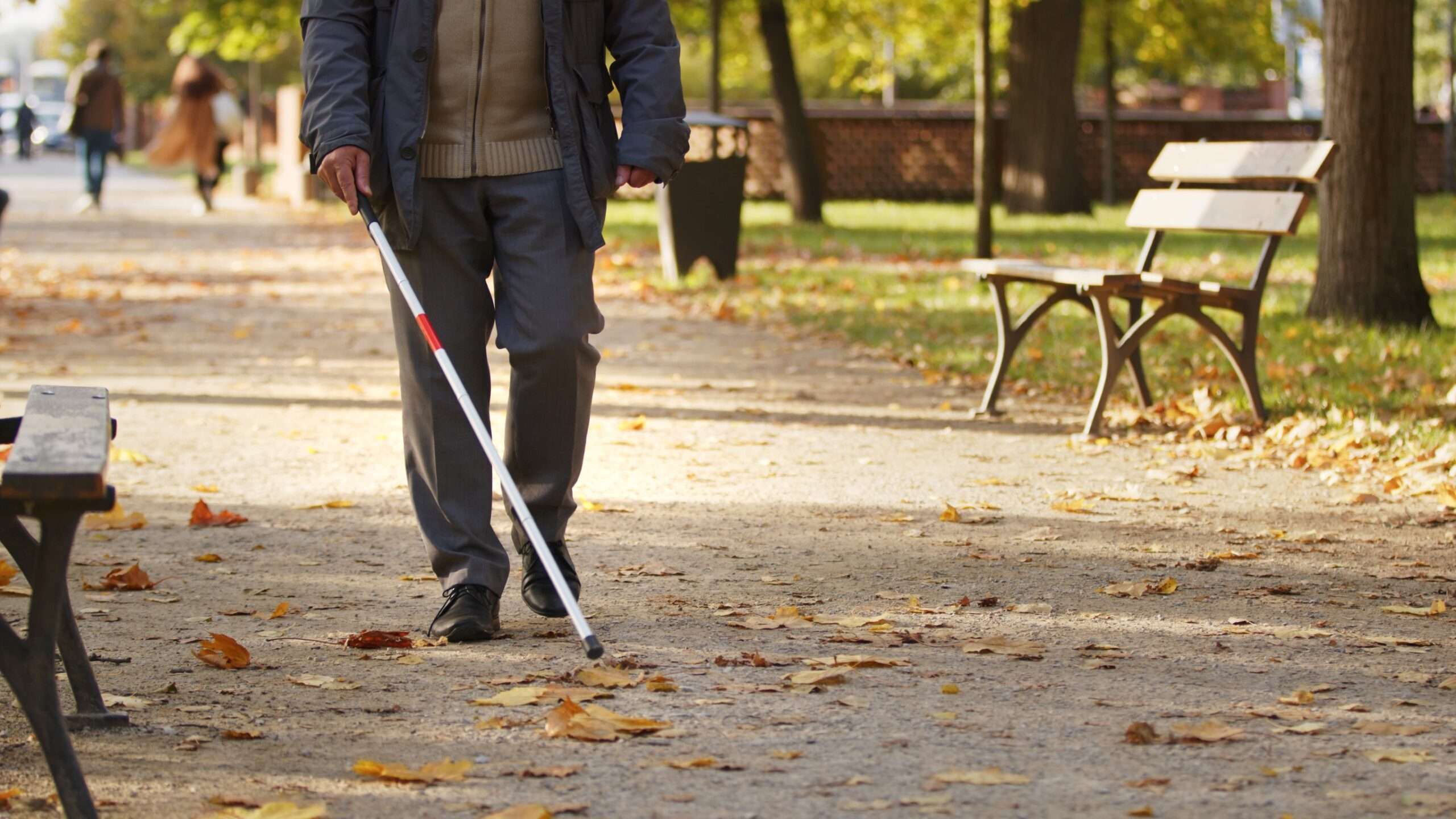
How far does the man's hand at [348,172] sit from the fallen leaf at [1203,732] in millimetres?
2086

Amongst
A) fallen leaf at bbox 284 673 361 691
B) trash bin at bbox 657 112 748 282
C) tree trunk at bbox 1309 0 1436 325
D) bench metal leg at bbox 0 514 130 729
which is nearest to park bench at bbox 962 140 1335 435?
tree trunk at bbox 1309 0 1436 325

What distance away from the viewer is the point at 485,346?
4.49 meters

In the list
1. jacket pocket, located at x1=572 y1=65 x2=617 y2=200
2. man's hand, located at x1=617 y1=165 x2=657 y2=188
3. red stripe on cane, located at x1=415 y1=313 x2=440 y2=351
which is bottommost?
red stripe on cane, located at x1=415 y1=313 x2=440 y2=351

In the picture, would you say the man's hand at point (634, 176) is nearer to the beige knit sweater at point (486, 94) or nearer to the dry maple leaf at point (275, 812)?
the beige knit sweater at point (486, 94)

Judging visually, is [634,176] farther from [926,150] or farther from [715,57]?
[926,150]

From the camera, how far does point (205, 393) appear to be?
8.91 meters

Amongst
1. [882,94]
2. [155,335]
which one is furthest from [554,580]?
[882,94]

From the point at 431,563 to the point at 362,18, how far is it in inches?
50.1

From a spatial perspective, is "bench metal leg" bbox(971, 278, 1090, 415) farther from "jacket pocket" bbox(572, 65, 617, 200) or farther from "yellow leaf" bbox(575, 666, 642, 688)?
"yellow leaf" bbox(575, 666, 642, 688)

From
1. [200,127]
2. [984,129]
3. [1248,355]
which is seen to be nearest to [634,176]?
[1248,355]

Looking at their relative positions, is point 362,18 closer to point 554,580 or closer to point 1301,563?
point 554,580

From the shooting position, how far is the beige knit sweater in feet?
14.1

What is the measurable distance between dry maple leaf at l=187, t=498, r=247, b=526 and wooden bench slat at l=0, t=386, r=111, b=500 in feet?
7.29

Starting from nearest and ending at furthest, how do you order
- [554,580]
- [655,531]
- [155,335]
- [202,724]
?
[202,724], [554,580], [655,531], [155,335]
